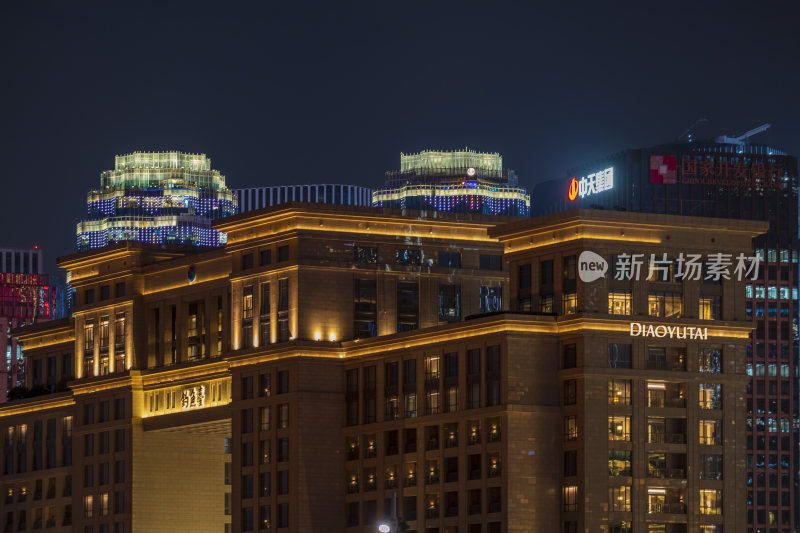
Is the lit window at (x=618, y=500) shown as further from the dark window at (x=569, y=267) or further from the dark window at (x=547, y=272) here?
the dark window at (x=547, y=272)

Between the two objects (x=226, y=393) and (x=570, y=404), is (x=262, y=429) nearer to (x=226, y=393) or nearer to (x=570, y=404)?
(x=226, y=393)

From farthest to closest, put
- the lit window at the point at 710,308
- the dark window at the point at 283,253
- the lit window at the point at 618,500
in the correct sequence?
the dark window at the point at 283,253
the lit window at the point at 710,308
the lit window at the point at 618,500

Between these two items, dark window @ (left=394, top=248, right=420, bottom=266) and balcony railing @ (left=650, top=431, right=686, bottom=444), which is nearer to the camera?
balcony railing @ (left=650, top=431, right=686, bottom=444)

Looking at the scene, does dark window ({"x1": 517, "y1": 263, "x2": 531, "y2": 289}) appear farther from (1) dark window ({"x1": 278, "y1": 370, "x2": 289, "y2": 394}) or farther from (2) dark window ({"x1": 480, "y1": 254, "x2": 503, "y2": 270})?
(1) dark window ({"x1": 278, "y1": 370, "x2": 289, "y2": 394})

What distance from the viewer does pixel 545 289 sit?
16962 centimetres

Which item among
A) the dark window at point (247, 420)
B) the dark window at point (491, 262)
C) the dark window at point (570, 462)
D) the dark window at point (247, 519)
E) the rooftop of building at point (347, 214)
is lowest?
the dark window at point (247, 519)

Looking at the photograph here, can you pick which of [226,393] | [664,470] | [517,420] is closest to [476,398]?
[517,420]

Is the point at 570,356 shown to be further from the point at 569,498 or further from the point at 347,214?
the point at 347,214

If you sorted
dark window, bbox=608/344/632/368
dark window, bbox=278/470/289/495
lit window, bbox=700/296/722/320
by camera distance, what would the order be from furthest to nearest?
dark window, bbox=278/470/289/495 → lit window, bbox=700/296/722/320 → dark window, bbox=608/344/632/368

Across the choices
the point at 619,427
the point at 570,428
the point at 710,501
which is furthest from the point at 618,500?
the point at 710,501

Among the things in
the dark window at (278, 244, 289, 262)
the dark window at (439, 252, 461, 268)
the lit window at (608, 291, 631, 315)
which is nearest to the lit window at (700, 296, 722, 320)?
the lit window at (608, 291, 631, 315)

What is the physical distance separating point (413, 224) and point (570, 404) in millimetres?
31806

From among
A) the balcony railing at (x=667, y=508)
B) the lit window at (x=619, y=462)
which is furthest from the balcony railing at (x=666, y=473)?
the balcony railing at (x=667, y=508)

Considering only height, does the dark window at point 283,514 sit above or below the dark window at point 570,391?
below
